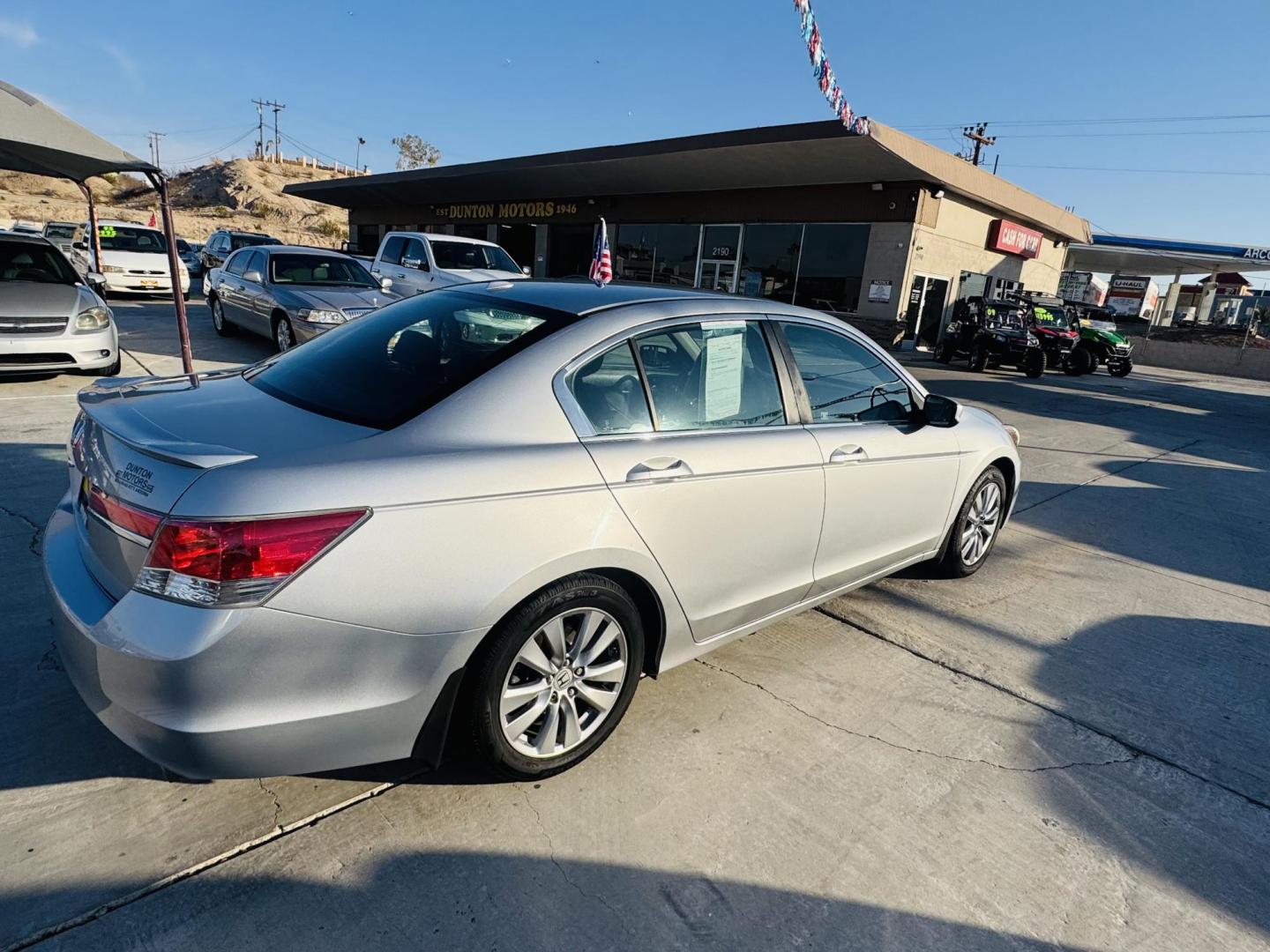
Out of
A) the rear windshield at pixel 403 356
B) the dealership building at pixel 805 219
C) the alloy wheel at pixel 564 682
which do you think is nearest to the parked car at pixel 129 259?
the dealership building at pixel 805 219

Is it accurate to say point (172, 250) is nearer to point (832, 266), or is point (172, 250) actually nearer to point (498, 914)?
point (498, 914)

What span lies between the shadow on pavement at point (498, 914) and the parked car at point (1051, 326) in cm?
1932

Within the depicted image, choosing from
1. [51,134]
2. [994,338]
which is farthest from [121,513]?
[994,338]

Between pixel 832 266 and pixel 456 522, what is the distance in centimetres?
2197

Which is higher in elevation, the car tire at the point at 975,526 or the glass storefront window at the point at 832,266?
the glass storefront window at the point at 832,266

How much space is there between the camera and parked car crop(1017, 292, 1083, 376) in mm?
18703

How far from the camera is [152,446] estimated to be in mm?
2035

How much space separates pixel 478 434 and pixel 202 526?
76 centimetres

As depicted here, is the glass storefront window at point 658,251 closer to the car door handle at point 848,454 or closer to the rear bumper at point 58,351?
→ the rear bumper at point 58,351

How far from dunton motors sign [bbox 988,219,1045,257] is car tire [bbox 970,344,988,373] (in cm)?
801

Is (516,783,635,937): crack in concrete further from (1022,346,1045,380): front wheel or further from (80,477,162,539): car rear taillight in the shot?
(1022,346,1045,380): front wheel

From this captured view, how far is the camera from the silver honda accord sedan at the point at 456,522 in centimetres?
185

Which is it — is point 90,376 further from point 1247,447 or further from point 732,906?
point 1247,447

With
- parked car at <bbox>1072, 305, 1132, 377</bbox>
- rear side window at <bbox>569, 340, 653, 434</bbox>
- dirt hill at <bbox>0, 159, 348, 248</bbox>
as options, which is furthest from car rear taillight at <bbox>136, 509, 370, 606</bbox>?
dirt hill at <bbox>0, 159, 348, 248</bbox>
